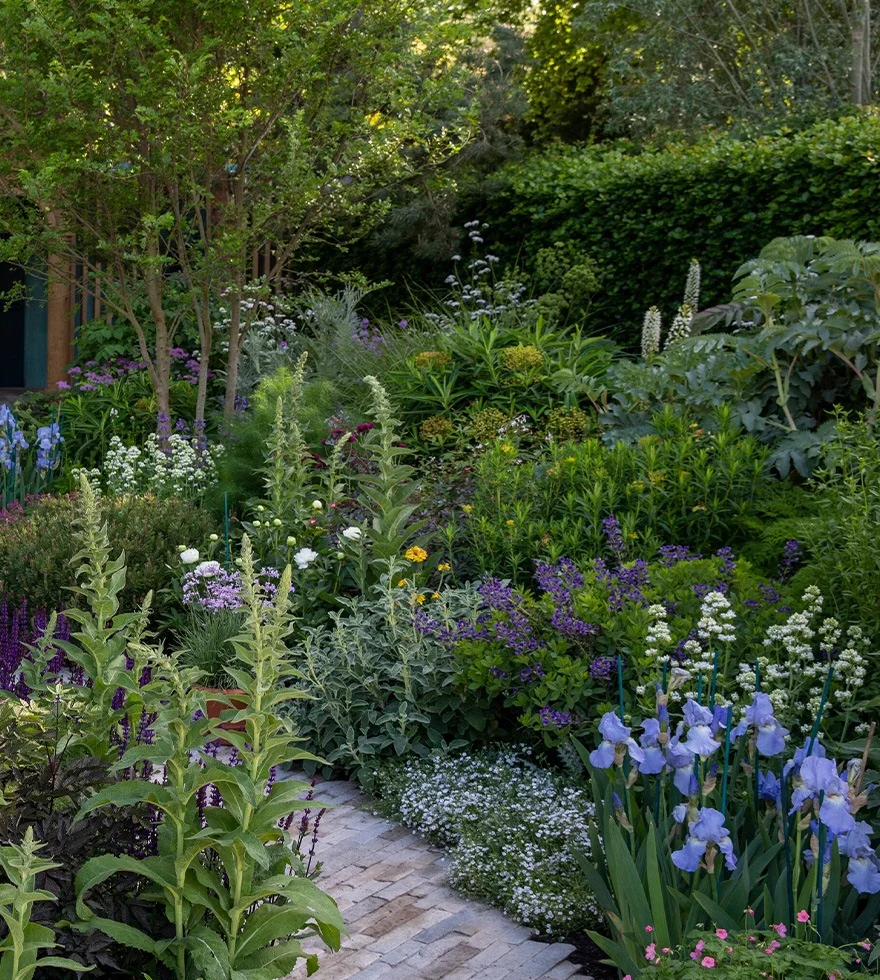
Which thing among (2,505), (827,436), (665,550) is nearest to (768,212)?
(827,436)

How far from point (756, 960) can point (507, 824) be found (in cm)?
157

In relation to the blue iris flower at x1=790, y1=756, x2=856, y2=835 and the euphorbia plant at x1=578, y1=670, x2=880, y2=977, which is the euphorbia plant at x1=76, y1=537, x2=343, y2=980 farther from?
the blue iris flower at x1=790, y1=756, x2=856, y2=835

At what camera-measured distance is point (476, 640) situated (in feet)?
14.3

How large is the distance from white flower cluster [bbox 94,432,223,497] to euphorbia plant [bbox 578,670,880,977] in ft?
15.0

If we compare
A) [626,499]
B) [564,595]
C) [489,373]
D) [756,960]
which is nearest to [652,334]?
[489,373]

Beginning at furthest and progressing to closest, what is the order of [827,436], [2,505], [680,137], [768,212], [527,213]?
[680,137]
[527,213]
[768,212]
[2,505]
[827,436]

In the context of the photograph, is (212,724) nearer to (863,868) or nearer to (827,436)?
(863,868)

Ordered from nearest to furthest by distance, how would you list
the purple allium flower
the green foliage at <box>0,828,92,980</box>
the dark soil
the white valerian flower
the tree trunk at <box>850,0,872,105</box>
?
1. the green foliage at <box>0,828,92,980</box>
2. the dark soil
3. the purple allium flower
4. the white valerian flower
5. the tree trunk at <box>850,0,872,105</box>

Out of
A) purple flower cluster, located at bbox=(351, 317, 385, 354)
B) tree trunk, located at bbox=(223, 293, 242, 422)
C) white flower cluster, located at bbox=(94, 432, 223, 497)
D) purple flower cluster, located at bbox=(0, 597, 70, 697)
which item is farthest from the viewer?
purple flower cluster, located at bbox=(351, 317, 385, 354)

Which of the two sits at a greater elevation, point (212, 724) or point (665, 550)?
point (212, 724)

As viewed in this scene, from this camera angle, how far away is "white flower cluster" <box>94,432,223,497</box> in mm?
7121

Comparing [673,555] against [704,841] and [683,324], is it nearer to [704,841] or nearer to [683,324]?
[704,841]

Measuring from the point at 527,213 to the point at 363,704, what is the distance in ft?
26.4

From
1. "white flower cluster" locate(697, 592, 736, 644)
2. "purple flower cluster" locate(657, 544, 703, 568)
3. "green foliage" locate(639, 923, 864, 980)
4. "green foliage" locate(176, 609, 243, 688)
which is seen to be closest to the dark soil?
"green foliage" locate(639, 923, 864, 980)
